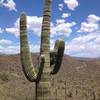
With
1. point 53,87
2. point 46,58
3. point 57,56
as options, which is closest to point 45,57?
point 46,58

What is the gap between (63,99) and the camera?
2603 cm

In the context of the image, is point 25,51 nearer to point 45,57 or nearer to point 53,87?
point 45,57

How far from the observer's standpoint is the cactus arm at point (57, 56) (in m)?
10.1

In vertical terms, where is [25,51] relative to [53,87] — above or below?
above

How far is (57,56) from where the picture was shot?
10352 millimetres

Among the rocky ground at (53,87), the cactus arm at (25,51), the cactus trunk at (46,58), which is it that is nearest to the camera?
the cactus trunk at (46,58)

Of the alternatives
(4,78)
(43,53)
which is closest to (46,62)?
(43,53)

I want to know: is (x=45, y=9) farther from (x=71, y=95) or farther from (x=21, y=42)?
(x=71, y=95)

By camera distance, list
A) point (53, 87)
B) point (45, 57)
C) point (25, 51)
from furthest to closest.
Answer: point (53, 87) < point (25, 51) < point (45, 57)

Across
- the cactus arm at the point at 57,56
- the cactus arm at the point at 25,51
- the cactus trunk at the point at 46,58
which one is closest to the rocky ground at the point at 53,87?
the cactus arm at the point at 57,56

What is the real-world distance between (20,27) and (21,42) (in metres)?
0.48

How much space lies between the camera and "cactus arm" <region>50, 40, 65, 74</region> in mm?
10078

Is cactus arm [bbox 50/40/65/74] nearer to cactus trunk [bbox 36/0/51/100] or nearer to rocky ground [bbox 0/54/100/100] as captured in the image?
cactus trunk [bbox 36/0/51/100]

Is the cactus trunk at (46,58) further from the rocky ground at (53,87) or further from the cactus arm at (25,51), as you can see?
the rocky ground at (53,87)
